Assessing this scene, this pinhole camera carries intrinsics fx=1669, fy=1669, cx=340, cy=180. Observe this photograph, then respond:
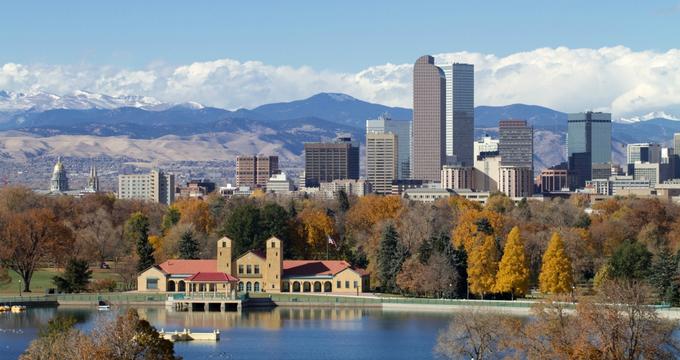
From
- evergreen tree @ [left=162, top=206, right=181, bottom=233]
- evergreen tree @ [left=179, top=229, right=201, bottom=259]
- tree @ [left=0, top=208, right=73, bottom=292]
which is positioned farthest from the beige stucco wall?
evergreen tree @ [left=162, top=206, right=181, bottom=233]

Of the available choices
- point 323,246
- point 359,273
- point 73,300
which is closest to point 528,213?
point 323,246

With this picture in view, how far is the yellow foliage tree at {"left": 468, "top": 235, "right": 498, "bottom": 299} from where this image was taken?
94.8 meters

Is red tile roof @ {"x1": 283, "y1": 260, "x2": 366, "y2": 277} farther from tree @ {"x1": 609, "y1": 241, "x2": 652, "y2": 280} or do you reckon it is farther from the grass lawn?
tree @ {"x1": 609, "y1": 241, "x2": 652, "y2": 280}

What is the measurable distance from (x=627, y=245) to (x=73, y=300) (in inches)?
1285

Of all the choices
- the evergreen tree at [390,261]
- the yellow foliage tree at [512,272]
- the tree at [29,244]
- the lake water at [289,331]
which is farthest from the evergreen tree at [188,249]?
the yellow foliage tree at [512,272]

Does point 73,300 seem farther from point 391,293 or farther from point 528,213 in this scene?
point 528,213

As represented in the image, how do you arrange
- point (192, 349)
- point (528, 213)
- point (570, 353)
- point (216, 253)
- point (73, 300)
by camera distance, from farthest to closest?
point (528, 213) < point (216, 253) < point (73, 300) < point (192, 349) < point (570, 353)

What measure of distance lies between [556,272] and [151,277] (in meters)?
24.6

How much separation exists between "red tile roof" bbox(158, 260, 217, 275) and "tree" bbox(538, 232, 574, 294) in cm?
2073

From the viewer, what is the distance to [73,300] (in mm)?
94500

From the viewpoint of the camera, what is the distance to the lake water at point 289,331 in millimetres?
70312

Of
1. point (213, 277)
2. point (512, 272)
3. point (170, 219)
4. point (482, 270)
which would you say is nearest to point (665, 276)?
point (512, 272)

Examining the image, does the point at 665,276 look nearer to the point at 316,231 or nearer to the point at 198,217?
the point at 316,231

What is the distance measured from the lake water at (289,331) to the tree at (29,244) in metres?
10.7
